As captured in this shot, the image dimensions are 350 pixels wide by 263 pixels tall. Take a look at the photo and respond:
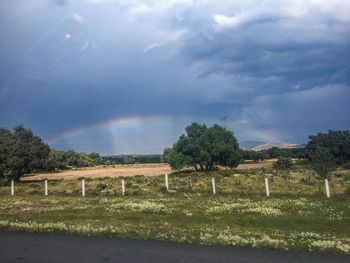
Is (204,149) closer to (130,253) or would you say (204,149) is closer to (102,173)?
(102,173)

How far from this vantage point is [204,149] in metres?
87.9

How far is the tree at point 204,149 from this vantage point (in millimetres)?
87438

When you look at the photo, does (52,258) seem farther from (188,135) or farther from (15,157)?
(188,135)

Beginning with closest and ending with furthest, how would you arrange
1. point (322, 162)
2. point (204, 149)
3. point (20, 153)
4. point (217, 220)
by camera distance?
point (217, 220), point (322, 162), point (20, 153), point (204, 149)

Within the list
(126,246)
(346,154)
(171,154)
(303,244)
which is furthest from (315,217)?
(346,154)

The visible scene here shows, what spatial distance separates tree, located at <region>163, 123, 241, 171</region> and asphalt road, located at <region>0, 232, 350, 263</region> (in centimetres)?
7410

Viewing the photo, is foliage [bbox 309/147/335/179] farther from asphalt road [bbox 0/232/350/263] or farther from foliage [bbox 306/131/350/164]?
foliage [bbox 306/131/350/164]

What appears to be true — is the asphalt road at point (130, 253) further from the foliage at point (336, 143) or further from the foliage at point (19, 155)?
the foliage at point (336, 143)

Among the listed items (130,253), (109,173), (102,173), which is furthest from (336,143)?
(130,253)

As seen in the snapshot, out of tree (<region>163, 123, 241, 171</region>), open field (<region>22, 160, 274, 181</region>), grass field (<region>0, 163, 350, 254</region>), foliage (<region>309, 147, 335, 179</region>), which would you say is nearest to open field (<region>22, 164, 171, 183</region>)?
open field (<region>22, 160, 274, 181</region>)

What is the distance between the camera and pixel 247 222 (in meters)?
18.5

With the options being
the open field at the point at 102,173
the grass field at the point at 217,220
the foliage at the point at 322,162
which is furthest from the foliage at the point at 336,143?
the grass field at the point at 217,220

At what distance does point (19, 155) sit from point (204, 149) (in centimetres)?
3297

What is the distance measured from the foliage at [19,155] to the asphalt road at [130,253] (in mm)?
61123
